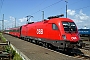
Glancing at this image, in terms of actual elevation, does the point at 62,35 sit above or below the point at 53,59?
above

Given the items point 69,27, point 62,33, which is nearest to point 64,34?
point 62,33

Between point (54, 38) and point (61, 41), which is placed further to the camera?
point (54, 38)

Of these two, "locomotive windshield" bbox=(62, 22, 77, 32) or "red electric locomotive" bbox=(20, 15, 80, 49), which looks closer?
"red electric locomotive" bbox=(20, 15, 80, 49)

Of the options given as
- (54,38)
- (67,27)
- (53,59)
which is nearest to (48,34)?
(54,38)

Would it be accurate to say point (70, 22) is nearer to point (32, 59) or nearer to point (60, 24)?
point (60, 24)

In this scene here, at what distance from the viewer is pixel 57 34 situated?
1500 cm

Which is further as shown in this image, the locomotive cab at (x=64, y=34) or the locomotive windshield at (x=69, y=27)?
the locomotive windshield at (x=69, y=27)

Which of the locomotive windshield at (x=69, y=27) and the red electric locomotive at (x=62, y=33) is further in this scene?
the locomotive windshield at (x=69, y=27)

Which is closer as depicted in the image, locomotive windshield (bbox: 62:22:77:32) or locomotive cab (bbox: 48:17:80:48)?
locomotive cab (bbox: 48:17:80:48)

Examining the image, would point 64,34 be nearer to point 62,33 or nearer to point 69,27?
point 62,33

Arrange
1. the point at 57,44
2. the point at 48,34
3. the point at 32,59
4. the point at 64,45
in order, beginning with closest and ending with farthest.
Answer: the point at 32,59 < the point at 64,45 < the point at 57,44 < the point at 48,34

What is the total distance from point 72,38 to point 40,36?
649 cm

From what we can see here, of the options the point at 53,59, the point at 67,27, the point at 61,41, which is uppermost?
the point at 67,27

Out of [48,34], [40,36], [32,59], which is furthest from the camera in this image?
[40,36]
